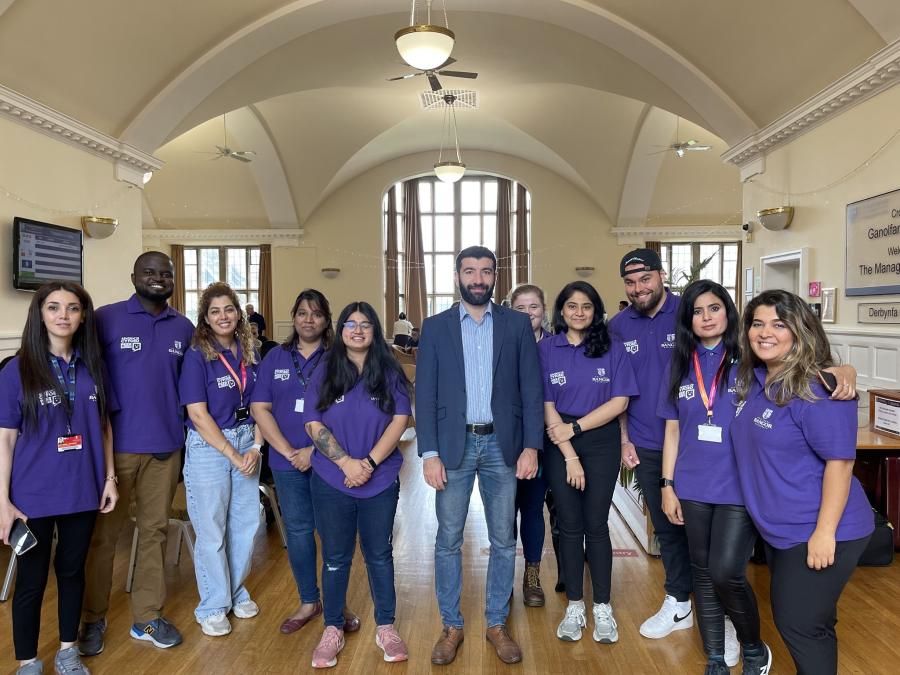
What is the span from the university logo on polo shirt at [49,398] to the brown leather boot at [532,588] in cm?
226

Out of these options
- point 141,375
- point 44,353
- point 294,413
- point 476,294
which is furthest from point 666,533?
point 44,353

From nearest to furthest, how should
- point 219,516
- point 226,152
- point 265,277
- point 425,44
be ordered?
1. point 219,516
2. point 425,44
3. point 226,152
4. point 265,277

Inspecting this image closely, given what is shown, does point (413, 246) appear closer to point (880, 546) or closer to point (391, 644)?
point (880, 546)

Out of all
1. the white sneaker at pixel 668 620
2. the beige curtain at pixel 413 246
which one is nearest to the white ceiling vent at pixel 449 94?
the beige curtain at pixel 413 246

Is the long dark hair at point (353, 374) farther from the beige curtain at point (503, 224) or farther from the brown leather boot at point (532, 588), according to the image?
the beige curtain at point (503, 224)

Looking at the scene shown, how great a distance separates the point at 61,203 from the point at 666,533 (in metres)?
5.89

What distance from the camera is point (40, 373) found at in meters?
2.40

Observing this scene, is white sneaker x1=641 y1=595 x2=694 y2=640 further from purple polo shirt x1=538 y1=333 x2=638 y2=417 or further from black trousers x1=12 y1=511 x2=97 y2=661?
black trousers x1=12 y1=511 x2=97 y2=661

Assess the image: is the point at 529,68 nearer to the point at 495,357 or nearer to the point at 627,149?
the point at 627,149

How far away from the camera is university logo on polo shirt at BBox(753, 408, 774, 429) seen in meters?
1.99

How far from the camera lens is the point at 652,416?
283cm

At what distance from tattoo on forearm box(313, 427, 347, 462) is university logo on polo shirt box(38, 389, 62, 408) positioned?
945mm

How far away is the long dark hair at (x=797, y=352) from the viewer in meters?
1.94

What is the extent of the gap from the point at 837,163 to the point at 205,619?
600cm
